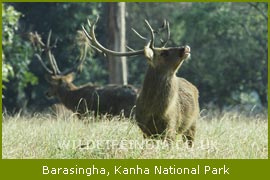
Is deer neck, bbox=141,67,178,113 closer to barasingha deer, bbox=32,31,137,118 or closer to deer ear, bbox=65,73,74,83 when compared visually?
barasingha deer, bbox=32,31,137,118

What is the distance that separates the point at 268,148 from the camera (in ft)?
29.3

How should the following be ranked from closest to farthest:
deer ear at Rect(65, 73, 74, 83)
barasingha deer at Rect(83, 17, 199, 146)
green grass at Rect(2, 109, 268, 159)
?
1. green grass at Rect(2, 109, 268, 159)
2. barasingha deer at Rect(83, 17, 199, 146)
3. deer ear at Rect(65, 73, 74, 83)

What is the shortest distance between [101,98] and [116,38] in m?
5.12

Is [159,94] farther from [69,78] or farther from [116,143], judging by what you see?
[69,78]

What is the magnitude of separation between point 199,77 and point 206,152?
15.8 metres

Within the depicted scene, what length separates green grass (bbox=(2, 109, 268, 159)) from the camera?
8086 mm

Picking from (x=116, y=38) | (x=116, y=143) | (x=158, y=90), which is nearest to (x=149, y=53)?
(x=158, y=90)

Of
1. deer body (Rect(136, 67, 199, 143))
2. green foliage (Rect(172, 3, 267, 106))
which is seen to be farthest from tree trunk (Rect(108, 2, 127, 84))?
deer body (Rect(136, 67, 199, 143))

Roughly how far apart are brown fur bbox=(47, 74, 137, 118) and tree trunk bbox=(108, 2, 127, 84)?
12.3ft

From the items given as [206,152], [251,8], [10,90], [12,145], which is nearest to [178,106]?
[206,152]

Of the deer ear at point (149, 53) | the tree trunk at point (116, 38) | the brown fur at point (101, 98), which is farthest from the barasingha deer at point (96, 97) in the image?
the deer ear at point (149, 53)

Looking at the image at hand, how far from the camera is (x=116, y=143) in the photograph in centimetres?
848

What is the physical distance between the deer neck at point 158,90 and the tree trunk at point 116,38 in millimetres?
10116

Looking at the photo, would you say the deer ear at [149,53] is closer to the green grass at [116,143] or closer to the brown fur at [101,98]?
the green grass at [116,143]
